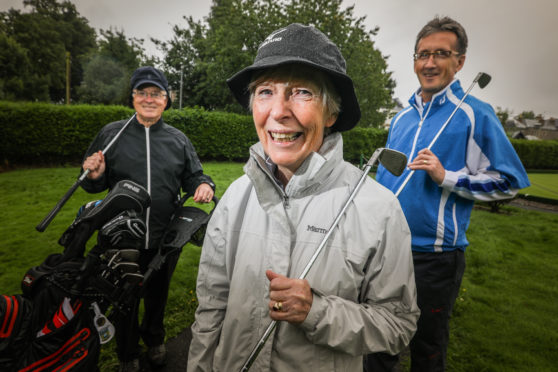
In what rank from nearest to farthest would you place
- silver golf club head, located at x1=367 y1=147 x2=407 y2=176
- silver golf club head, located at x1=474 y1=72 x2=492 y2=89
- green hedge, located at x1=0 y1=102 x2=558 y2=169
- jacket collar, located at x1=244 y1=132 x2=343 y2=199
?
jacket collar, located at x1=244 y1=132 x2=343 y2=199
silver golf club head, located at x1=367 y1=147 x2=407 y2=176
silver golf club head, located at x1=474 y1=72 x2=492 y2=89
green hedge, located at x1=0 y1=102 x2=558 y2=169

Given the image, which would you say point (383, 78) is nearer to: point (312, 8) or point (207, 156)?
point (312, 8)

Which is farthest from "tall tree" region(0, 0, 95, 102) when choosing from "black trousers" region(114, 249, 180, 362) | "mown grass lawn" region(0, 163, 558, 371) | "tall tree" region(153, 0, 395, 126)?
"black trousers" region(114, 249, 180, 362)

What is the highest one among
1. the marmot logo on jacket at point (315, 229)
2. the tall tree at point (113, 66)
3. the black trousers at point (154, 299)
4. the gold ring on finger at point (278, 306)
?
the tall tree at point (113, 66)

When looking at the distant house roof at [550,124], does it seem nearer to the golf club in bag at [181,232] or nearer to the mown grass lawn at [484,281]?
the mown grass lawn at [484,281]

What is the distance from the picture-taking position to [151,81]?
9.34ft

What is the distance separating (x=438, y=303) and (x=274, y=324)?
147 centimetres

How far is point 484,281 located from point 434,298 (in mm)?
4447

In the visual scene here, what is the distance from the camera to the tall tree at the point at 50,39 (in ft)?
119

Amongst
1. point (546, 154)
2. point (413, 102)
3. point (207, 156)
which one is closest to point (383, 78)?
point (207, 156)

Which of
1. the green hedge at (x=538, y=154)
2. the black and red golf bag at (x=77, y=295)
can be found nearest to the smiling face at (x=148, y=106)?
the black and red golf bag at (x=77, y=295)

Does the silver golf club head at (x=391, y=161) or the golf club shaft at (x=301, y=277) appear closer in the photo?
the golf club shaft at (x=301, y=277)

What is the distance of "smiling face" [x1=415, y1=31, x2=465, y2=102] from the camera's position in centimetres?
218

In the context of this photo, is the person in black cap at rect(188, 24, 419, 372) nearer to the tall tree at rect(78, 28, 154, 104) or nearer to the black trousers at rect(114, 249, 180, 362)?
the black trousers at rect(114, 249, 180, 362)

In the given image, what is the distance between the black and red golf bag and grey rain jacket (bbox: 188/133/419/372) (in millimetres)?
679
